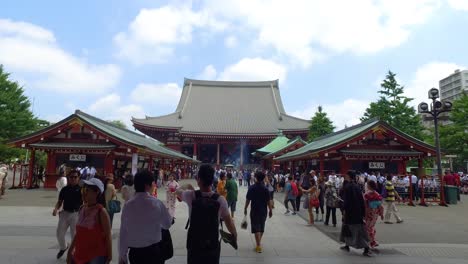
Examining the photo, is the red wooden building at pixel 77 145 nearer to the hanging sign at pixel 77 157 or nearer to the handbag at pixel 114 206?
the hanging sign at pixel 77 157

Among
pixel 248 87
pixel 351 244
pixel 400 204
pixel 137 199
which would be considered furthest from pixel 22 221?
pixel 248 87

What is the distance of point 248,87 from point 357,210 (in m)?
47.8

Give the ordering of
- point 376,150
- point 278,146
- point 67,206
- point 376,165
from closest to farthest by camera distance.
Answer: point 67,206, point 376,150, point 376,165, point 278,146

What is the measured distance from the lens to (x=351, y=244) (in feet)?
23.5

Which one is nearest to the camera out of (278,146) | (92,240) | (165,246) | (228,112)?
(165,246)

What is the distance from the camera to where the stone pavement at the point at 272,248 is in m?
6.54

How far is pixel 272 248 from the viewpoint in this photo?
757cm

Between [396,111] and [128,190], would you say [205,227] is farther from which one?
[396,111]

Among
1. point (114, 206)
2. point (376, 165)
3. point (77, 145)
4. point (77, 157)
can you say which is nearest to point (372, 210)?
point (114, 206)

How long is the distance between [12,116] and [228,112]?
2724cm

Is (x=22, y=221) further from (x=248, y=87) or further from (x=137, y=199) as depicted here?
(x=248, y=87)

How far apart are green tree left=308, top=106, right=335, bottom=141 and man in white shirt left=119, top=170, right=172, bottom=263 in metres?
41.6

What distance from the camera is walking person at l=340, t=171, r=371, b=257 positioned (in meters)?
7.11

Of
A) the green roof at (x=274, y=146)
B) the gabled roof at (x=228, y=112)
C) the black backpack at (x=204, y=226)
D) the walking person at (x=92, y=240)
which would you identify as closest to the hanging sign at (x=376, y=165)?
the green roof at (x=274, y=146)
